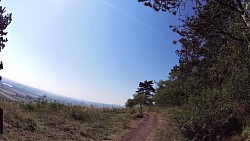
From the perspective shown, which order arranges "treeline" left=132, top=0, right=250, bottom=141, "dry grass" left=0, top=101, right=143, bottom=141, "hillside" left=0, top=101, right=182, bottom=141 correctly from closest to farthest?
"treeline" left=132, top=0, right=250, bottom=141 → "dry grass" left=0, top=101, right=143, bottom=141 → "hillside" left=0, top=101, right=182, bottom=141

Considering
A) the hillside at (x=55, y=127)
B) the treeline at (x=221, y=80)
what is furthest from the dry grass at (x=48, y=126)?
the treeline at (x=221, y=80)

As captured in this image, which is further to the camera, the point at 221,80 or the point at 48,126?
the point at 48,126

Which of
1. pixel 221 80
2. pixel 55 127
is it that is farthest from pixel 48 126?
pixel 221 80

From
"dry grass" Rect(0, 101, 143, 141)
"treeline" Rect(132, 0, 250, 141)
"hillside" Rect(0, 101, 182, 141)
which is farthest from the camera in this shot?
"hillside" Rect(0, 101, 182, 141)

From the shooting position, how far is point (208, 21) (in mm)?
9438

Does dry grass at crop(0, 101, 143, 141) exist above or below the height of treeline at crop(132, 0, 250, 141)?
below

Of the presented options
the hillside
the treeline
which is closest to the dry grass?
the hillside

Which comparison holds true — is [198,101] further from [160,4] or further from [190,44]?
[160,4]

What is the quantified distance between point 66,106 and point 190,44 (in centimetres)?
1294

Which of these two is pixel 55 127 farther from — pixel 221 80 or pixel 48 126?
pixel 221 80

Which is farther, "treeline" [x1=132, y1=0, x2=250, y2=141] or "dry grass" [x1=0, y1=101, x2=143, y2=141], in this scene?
"dry grass" [x1=0, y1=101, x2=143, y2=141]

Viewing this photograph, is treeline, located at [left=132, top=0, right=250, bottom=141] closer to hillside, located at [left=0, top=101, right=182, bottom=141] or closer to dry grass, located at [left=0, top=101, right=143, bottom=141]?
hillside, located at [left=0, top=101, right=182, bottom=141]

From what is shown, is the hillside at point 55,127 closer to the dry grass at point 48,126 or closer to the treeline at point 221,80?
the dry grass at point 48,126

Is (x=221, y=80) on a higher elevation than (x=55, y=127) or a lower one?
higher
